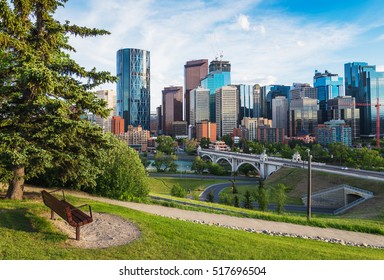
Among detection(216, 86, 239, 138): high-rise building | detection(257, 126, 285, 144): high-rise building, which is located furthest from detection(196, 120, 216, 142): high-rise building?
detection(257, 126, 285, 144): high-rise building

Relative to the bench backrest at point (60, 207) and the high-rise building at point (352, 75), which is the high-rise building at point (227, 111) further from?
the bench backrest at point (60, 207)

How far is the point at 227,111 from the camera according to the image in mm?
169125

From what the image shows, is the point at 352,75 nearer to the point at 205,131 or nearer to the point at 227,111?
the point at 227,111

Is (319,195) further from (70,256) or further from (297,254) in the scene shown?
(70,256)

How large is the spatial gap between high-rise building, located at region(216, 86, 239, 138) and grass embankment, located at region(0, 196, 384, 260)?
162235 millimetres

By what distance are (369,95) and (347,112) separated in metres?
24.7

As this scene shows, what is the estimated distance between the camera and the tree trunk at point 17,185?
10059 millimetres

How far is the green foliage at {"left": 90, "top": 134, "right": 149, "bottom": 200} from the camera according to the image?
15.0 m

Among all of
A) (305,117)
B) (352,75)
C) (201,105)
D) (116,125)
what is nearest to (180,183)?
(305,117)

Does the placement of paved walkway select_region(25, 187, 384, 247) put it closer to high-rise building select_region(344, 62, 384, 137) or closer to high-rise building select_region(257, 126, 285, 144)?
high-rise building select_region(257, 126, 285, 144)

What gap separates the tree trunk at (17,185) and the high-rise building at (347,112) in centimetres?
13051

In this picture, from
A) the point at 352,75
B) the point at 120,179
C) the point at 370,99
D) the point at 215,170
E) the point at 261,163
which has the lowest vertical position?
the point at 215,170

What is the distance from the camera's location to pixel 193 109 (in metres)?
191
